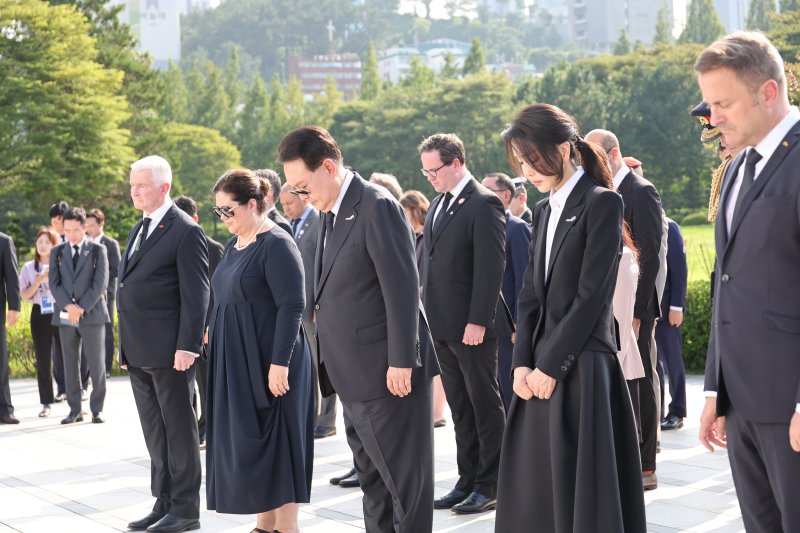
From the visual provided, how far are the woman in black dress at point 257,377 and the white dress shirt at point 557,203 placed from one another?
1518 millimetres

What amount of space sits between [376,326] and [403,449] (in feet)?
1.72

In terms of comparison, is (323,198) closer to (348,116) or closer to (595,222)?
(595,222)

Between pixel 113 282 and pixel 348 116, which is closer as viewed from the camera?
pixel 113 282

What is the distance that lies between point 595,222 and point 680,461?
357 centimetres

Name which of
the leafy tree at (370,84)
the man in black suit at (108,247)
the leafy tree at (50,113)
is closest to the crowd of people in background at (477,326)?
the man in black suit at (108,247)

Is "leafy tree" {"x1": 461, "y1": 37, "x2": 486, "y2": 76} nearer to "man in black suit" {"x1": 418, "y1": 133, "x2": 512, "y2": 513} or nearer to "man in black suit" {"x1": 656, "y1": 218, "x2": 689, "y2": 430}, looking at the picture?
"man in black suit" {"x1": 656, "y1": 218, "x2": 689, "y2": 430}

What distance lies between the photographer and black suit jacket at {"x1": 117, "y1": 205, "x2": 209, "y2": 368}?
6215mm

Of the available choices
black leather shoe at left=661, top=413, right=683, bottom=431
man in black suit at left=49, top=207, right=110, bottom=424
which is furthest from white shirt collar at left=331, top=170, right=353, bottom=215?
man in black suit at left=49, top=207, right=110, bottom=424

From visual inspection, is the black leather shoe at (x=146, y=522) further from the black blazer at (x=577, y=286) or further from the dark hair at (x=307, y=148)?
the black blazer at (x=577, y=286)

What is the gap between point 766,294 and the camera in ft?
10.7

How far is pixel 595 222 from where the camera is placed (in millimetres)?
4297

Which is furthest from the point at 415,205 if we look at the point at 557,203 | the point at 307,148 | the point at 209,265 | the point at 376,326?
the point at 557,203

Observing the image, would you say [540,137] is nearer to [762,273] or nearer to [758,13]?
[762,273]

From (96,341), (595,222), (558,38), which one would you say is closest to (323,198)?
(595,222)
